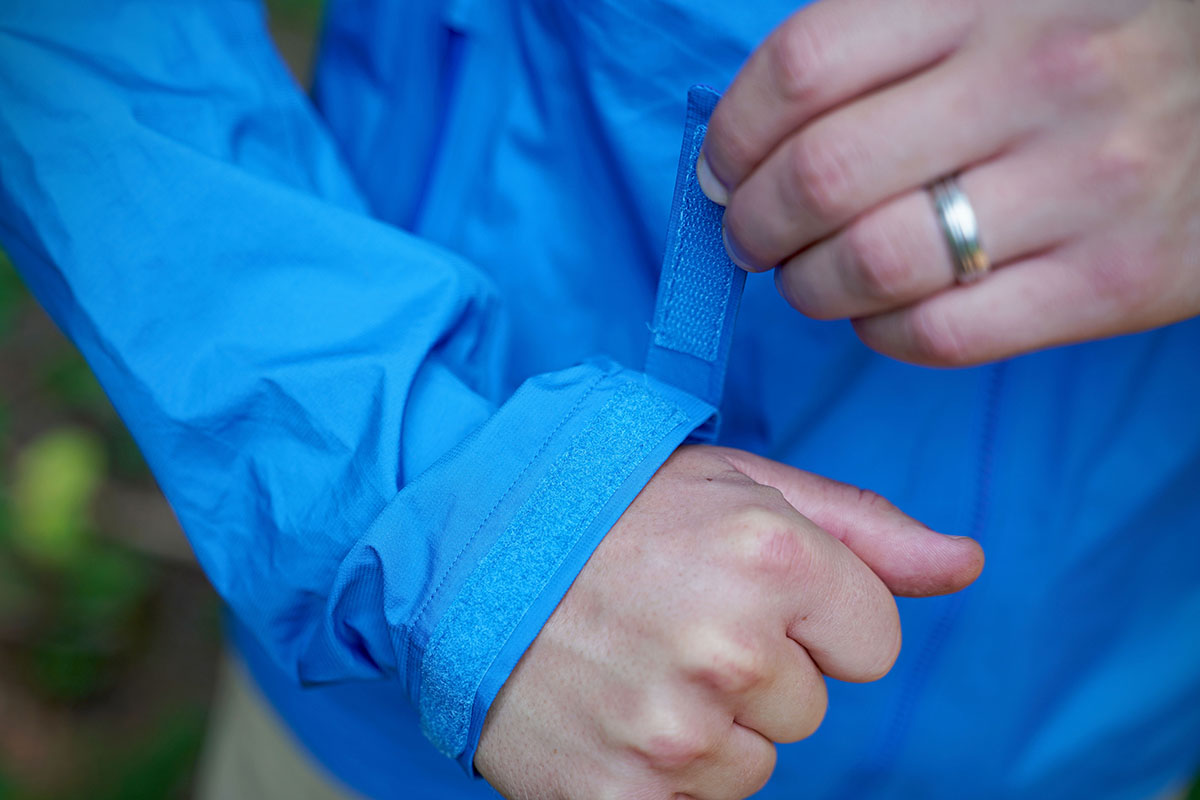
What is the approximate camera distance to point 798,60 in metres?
0.55

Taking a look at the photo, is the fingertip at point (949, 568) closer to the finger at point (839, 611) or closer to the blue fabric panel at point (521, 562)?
the finger at point (839, 611)

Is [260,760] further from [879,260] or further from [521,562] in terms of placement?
[879,260]

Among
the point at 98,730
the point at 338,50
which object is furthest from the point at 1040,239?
the point at 98,730

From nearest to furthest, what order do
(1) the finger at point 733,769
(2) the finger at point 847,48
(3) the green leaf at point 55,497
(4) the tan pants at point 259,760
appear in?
(2) the finger at point 847,48 < (1) the finger at point 733,769 < (4) the tan pants at point 259,760 < (3) the green leaf at point 55,497

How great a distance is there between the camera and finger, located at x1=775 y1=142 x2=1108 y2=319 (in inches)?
22.1

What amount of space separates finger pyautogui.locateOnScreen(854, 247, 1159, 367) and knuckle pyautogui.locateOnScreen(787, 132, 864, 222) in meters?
0.10

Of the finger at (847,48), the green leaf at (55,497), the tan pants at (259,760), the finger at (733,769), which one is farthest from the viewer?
the green leaf at (55,497)

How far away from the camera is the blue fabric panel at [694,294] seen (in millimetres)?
708

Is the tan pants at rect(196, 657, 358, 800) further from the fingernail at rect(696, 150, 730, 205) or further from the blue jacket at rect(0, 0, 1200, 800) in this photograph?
the fingernail at rect(696, 150, 730, 205)

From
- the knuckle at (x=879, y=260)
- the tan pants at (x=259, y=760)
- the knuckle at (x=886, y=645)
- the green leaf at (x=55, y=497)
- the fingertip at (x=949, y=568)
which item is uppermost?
the knuckle at (x=879, y=260)

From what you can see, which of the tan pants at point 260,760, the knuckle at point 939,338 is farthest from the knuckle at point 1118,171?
the tan pants at point 260,760

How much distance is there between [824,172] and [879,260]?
0.07m

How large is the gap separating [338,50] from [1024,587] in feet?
3.15

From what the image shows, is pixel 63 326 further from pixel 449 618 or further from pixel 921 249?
pixel 921 249
